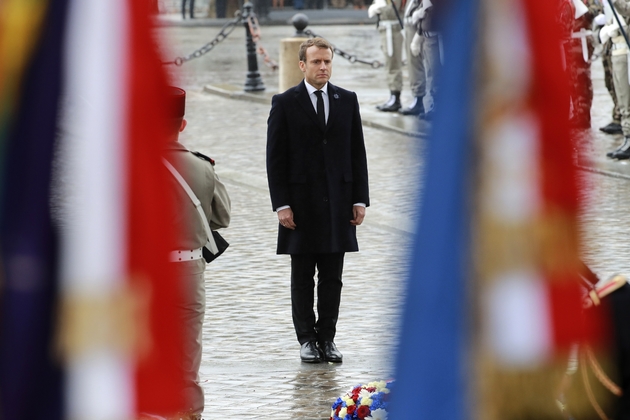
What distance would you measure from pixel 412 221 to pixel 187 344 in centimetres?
329

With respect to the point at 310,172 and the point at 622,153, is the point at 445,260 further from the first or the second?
the point at 622,153

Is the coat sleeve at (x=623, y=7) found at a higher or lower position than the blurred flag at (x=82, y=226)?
lower

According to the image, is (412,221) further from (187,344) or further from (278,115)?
(278,115)

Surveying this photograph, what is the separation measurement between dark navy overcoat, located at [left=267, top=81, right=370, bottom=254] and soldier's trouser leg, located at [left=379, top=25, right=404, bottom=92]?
497 inches

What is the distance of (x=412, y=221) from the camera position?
2.74 meters

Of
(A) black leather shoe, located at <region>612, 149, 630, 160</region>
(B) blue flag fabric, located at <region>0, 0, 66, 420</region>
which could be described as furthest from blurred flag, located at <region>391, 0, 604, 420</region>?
(A) black leather shoe, located at <region>612, 149, 630, 160</region>

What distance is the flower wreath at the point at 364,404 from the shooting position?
578cm

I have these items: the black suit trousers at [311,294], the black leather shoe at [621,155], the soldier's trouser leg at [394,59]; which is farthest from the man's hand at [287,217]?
the soldier's trouser leg at [394,59]

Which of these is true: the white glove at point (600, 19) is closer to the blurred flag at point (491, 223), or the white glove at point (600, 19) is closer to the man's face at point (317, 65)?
the man's face at point (317, 65)

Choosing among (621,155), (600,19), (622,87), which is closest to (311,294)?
(621,155)

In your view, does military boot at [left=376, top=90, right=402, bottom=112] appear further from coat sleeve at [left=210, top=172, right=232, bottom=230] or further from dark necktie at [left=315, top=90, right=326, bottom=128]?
coat sleeve at [left=210, top=172, right=232, bottom=230]

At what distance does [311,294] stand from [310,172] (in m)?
0.71

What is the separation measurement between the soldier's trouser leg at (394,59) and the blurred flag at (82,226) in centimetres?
1768

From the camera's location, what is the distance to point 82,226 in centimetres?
266
